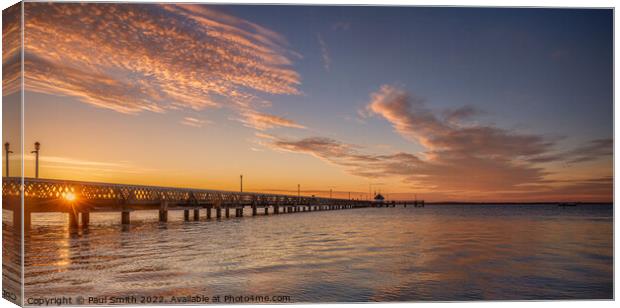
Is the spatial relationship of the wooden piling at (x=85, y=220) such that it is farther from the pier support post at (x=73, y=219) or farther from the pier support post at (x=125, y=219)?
the pier support post at (x=125, y=219)

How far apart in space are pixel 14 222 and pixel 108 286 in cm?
361

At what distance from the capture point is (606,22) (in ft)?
54.6

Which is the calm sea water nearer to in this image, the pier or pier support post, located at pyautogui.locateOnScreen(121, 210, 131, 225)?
the pier

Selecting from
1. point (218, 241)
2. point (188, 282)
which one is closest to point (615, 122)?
point (188, 282)

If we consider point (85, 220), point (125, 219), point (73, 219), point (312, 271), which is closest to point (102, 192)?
point (85, 220)

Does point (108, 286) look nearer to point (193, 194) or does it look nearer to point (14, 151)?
point (14, 151)

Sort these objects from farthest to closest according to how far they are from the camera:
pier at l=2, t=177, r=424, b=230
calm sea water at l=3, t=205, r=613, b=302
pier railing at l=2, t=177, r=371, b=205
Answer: pier railing at l=2, t=177, r=371, b=205, pier at l=2, t=177, r=424, b=230, calm sea water at l=3, t=205, r=613, b=302

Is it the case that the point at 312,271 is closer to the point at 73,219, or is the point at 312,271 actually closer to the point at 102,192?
the point at 73,219

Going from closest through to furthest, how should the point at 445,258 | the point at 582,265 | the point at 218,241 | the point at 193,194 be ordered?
1. the point at 582,265
2. the point at 445,258
3. the point at 218,241
4. the point at 193,194

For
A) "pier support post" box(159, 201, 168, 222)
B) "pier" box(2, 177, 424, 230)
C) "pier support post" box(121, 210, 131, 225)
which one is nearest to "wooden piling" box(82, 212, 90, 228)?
"pier" box(2, 177, 424, 230)

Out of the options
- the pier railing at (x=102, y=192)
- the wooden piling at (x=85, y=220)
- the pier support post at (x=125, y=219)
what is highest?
A: the pier railing at (x=102, y=192)

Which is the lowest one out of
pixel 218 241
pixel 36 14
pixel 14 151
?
pixel 218 241

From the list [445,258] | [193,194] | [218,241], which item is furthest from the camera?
[193,194]

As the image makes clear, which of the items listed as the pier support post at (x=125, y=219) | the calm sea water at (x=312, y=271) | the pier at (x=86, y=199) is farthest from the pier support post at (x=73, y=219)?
the calm sea water at (x=312, y=271)
